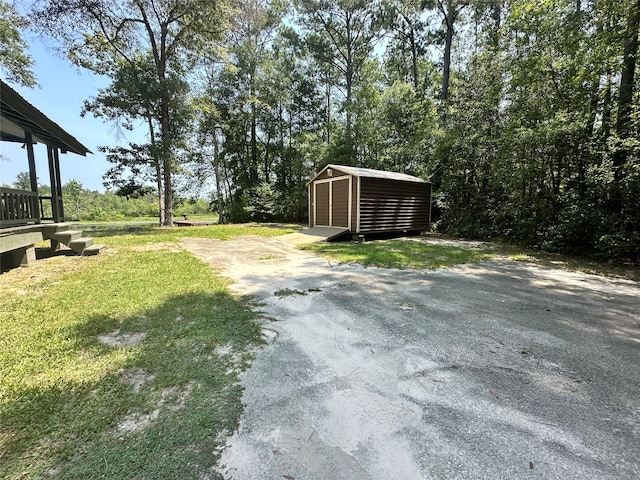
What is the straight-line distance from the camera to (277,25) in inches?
731

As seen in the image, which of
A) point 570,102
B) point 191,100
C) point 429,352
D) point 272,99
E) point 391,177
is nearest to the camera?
point 429,352

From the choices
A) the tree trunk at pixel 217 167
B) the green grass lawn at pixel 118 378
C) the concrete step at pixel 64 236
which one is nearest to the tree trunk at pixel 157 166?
the tree trunk at pixel 217 167

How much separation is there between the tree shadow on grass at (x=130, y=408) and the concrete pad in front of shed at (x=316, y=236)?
20.2 feet

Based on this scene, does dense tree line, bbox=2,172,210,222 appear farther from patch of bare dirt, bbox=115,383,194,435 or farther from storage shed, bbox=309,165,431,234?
patch of bare dirt, bbox=115,383,194,435

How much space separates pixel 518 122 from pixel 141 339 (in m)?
9.77

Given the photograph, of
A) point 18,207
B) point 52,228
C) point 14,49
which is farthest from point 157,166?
point 18,207

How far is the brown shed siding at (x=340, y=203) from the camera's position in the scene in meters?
9.29

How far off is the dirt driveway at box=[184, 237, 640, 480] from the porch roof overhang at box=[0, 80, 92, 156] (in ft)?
15.6

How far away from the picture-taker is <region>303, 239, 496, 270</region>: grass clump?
18.0 ft

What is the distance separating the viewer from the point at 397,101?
14.3 meters

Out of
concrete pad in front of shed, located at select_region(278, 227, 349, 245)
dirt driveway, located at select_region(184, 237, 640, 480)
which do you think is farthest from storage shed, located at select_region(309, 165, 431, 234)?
dirt driveway, located at select_region(184, 237, 640, 480)

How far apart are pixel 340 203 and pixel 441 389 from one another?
8.16 metres

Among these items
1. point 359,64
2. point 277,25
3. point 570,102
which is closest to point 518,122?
point 570,102

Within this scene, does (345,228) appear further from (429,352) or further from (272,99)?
(272,99)
